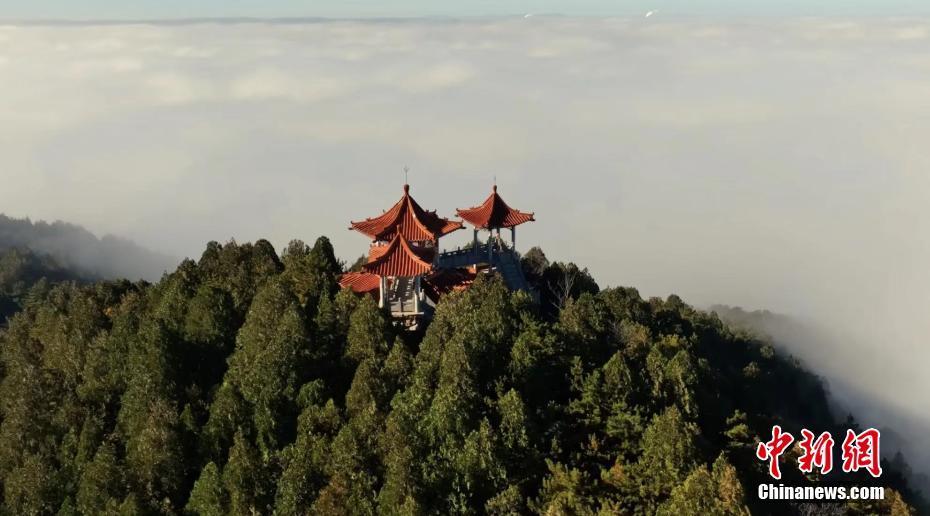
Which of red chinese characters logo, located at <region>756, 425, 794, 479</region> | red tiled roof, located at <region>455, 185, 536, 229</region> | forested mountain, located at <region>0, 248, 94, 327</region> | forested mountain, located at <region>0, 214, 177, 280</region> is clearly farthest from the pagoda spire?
forested mountain, located at <region>0, 214, 177, 280</region>

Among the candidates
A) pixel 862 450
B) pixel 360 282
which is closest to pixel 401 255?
pixel 360 282

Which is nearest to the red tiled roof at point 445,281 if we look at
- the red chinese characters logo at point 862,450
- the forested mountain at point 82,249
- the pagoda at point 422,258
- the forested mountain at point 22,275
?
the pagoda at point 422,258

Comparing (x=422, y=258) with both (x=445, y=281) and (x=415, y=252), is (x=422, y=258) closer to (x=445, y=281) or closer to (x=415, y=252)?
(x=415, y=252)

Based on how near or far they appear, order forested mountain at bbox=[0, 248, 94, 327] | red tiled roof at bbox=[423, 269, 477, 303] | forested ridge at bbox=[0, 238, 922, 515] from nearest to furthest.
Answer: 1. forested ridge at bbox=[0, 238, 922, 515]
2. red tiled roof at bbox=[423, 269, 477, 303]
3. forested mountain at bbox=[0, 248, 94, 327]

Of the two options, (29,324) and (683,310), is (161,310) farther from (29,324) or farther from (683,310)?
(683,310)

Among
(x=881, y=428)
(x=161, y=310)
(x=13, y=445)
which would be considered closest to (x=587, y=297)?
(x=161, y=310)

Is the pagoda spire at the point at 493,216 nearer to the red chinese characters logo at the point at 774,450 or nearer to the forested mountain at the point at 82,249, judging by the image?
the red chinese characters logo at the point at 774,450

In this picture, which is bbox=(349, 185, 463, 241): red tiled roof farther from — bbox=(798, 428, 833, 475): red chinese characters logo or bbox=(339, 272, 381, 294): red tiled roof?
bbox=(798, 428, 833, 475): red chinese characters logo
